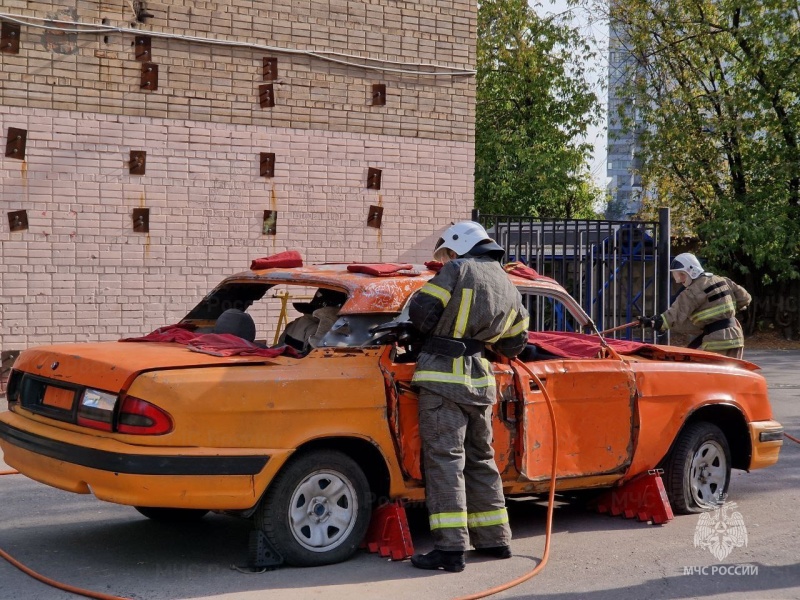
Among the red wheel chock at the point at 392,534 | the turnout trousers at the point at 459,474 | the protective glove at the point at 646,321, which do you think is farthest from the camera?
the protective glove at the point at 646,321

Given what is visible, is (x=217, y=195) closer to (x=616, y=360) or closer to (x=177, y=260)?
(x=177, y=260)

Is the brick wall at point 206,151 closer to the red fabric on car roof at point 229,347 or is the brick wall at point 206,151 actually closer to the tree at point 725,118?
the red fabric on car roof at point 229,347

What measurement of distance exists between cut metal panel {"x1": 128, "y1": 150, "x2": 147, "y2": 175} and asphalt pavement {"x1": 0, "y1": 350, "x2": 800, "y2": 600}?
5243 millimetres

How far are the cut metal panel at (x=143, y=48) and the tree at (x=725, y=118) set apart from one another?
47.5ft

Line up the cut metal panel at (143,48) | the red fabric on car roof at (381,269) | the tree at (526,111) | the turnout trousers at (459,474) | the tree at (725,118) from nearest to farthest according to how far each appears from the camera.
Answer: the turnout trousers at (459,474) < the red fabric on car roof at (381,269) < the cut metal panel at (143,48) < the tree at (725,118) < the tree at (526,111)

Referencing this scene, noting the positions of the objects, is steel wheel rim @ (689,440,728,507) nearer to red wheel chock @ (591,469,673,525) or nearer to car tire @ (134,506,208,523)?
red wheel chock @ (591,469,673,525)

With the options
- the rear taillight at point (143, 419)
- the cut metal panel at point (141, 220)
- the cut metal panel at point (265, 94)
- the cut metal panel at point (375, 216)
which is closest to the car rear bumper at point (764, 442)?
the rear taillight at point (143, 419)

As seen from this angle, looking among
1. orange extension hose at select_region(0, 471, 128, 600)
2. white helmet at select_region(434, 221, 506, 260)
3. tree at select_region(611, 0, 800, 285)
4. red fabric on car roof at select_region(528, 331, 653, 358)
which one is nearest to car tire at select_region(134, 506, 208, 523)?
orange extension hose at select_region(0, 471, 128, 600)

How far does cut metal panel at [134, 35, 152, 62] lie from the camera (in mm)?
11727

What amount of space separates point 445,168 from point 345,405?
334 inches

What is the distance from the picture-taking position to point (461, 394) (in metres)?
5.46

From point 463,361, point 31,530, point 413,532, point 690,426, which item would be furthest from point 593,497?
point 31,530

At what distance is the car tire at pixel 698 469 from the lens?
6781mm

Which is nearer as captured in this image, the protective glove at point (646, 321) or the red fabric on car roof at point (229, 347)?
the red fabric on car roof at point (229, 347)
